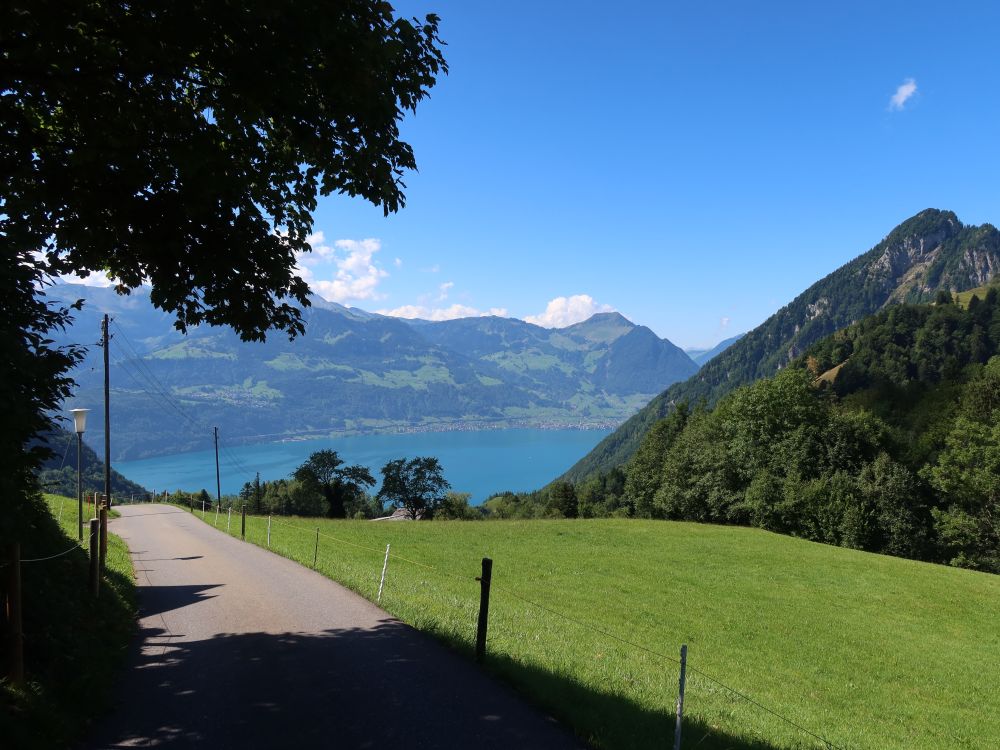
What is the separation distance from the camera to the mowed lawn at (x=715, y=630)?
9.23m

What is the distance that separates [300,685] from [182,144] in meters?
7.20

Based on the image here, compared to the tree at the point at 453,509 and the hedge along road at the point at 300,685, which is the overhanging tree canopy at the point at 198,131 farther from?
the tree at the point at 453,509

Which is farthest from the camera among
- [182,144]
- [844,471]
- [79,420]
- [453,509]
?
[453,509]

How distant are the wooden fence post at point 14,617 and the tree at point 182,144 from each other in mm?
1245

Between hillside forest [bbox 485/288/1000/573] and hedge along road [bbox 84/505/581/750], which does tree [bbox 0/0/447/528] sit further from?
hillside forest [bbox 485/288/1000/573]

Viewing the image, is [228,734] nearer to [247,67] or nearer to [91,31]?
[247,67]

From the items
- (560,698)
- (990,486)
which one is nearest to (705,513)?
(990,486)

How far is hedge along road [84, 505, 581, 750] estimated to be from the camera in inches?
265

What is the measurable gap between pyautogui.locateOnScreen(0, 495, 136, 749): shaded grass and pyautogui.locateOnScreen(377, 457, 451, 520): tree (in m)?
81.3

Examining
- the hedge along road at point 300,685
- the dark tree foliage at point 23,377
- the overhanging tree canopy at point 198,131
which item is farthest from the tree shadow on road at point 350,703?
the overhanging tree canopy at point 198,131

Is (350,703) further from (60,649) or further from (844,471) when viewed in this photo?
(844,471)

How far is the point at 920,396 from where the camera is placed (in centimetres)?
9169

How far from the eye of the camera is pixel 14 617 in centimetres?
689

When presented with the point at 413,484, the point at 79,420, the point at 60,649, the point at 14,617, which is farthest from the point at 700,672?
the point at 413,484
